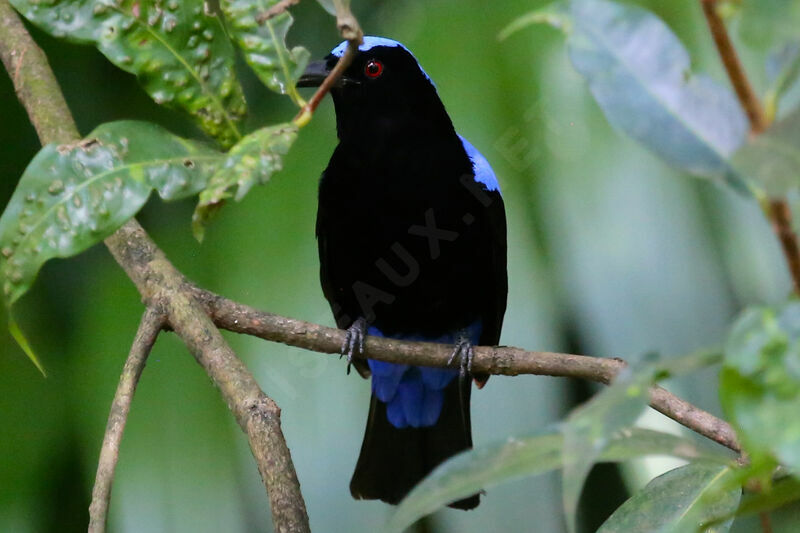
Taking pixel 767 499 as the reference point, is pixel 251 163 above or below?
above

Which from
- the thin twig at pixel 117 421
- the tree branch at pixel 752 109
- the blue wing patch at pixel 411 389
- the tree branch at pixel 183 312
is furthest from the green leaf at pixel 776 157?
the blue wing patch at pixel 411 389

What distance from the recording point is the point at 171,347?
2.78 meters

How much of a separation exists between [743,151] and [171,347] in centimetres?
234

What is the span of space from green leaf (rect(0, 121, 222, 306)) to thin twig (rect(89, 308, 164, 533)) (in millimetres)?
383

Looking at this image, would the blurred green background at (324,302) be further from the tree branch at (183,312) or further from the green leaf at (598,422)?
the green leaf at (598,422)

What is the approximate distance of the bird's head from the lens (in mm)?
2783

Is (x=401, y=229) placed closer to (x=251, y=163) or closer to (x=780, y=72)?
(x=251, y=163)

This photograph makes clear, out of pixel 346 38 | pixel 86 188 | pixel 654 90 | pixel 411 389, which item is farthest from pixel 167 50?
pixel 411 389

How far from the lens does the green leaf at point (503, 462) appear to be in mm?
806

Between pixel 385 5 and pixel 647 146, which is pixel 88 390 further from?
pixel 647 146

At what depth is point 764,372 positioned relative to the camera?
65 centimetres

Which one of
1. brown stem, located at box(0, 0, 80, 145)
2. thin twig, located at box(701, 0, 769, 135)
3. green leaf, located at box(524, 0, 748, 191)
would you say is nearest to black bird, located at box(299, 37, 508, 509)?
brown stem, located at box(0, 0, 80, 145)

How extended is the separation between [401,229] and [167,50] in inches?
56.2

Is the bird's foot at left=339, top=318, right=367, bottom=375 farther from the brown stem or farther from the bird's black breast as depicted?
the brown stem
